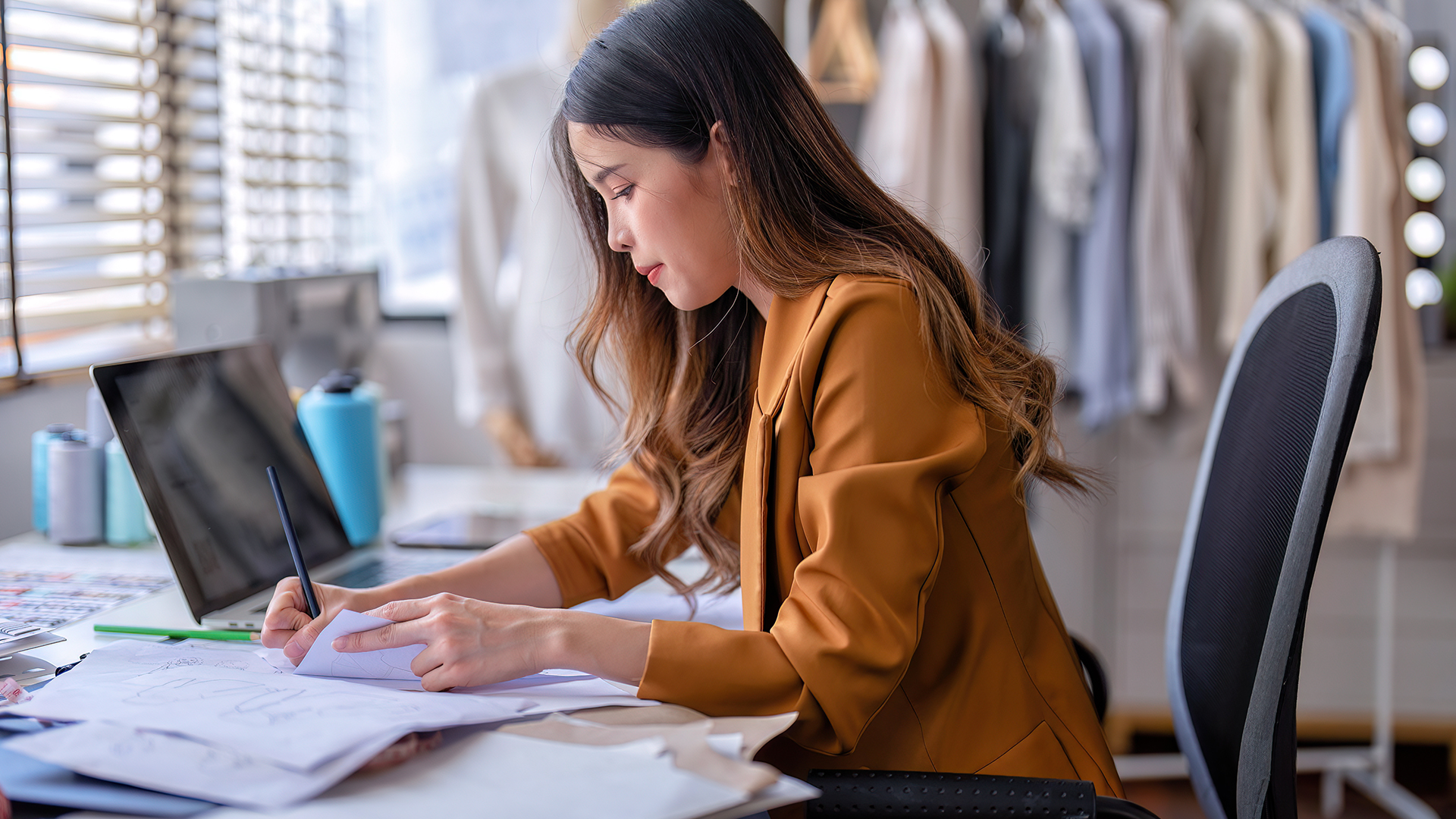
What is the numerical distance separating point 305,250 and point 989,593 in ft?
6.68

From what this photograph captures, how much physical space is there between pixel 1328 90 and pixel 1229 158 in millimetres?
210

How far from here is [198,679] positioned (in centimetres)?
78

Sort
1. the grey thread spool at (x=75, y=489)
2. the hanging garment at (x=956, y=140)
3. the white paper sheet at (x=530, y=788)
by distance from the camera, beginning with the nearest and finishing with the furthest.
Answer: the white paper sheet at (x=530, y=788) < the grey thread spool at (x=75, y=489) < the hanging garment at (x=956, y=140)

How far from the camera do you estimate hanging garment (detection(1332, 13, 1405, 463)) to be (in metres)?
2.03

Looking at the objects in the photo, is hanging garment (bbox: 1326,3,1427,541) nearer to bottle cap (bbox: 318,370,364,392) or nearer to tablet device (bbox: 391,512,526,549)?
tablet device (bbox: 391,512,526,549)

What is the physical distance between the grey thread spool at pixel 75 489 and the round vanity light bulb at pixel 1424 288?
2423mm

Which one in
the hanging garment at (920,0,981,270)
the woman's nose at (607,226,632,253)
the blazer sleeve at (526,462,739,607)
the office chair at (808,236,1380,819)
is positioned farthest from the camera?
the hanging garment at (920,0,981,270)

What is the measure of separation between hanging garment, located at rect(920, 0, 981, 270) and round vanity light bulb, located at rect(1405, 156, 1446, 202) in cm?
99

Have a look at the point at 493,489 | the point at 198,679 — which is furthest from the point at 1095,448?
the point at 198,679

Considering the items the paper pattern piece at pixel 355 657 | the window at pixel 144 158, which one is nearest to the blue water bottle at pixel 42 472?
the window at pixel 144 158

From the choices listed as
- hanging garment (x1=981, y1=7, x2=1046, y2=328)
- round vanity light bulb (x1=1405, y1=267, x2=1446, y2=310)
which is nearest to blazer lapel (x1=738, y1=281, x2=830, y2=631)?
hanging garment (x1=981, y1=7, x2=1046, y2=328)

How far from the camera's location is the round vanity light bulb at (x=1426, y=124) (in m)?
2.37

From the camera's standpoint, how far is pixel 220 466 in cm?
114

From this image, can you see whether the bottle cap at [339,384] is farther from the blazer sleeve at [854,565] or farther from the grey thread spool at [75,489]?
the blazer sleeve at [854,565]
